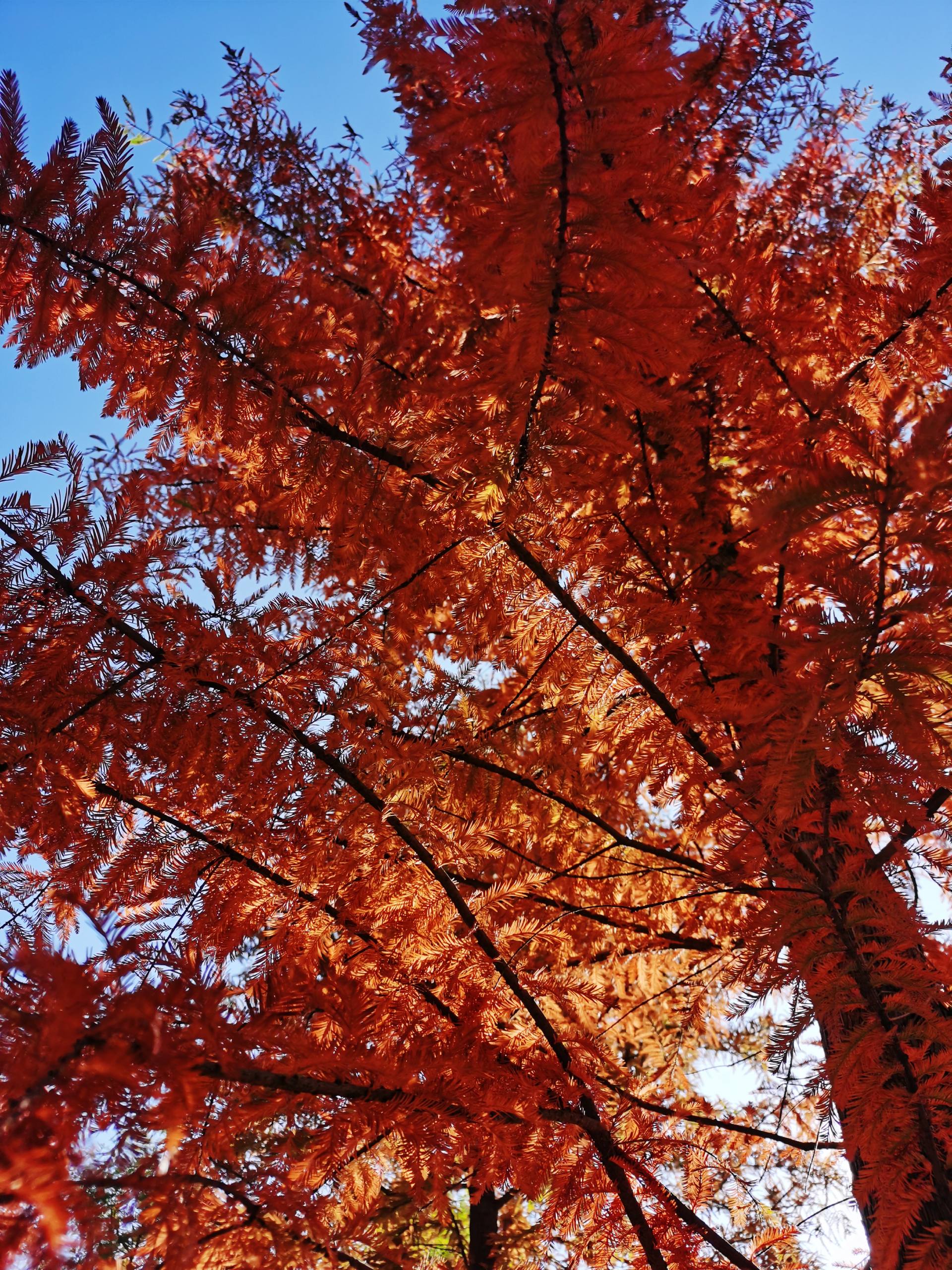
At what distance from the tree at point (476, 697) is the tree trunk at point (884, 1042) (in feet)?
0.03

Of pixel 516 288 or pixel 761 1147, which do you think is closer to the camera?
pixel 516 288

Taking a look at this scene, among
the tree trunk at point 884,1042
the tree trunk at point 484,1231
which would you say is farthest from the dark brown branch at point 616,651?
the tree trunk at point 484,1231

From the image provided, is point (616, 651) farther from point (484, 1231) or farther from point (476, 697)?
point (484, 1231)

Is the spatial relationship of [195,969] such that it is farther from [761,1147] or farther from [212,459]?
[761,1147]

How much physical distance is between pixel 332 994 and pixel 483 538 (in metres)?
0.99

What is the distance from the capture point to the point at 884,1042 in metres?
1.46

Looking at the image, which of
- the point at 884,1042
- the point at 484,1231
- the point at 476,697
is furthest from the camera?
the point at 484,1231

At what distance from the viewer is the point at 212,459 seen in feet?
12.1

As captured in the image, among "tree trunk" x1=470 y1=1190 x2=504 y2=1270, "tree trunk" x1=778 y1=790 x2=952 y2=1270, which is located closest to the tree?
"tree trunk" x1=778 y1=790 x2=952 y2=1270

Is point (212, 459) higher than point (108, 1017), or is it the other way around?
point (212, 459)

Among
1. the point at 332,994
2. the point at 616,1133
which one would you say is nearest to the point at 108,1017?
the point at 332,994

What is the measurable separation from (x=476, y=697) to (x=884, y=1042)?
4.78ft

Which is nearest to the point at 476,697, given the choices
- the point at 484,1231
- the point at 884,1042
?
the point at 884,1042

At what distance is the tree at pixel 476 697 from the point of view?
1136 millimetres
